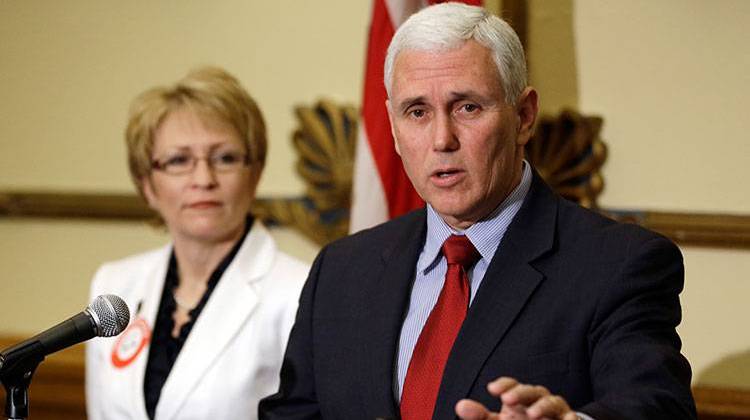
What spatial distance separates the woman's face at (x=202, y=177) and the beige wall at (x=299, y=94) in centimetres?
84

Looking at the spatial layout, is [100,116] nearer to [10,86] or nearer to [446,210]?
[10,86]

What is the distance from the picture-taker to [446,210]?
2447mm

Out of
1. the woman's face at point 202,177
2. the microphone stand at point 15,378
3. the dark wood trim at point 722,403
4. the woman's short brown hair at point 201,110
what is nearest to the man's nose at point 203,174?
the woman's face at point 202,177

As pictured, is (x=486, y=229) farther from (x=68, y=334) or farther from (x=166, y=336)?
(x=166, y=336)

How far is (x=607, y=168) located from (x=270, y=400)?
178cm

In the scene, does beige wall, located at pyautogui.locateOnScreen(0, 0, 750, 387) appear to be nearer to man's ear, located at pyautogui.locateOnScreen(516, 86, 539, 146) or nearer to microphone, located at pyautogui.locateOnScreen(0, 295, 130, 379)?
man's ear, located at pyautogui.locateOnScreen(516, 86, 539, 146)

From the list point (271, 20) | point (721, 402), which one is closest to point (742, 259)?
point (721, 402)

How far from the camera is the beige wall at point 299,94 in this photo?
389cm

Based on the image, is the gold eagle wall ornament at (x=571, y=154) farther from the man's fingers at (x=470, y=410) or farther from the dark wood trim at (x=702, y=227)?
the man's fingers at (x=470, y=410)

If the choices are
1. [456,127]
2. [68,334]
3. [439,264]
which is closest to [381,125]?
[439,264]

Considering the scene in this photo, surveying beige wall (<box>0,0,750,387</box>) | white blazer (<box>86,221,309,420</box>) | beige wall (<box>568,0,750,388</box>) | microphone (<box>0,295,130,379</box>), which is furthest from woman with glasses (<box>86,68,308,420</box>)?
microphone (<box>0,295,130,379</box>)

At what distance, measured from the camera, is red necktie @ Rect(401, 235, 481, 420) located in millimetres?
2404

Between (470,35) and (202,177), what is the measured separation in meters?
1.51

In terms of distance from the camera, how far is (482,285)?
2.44m
